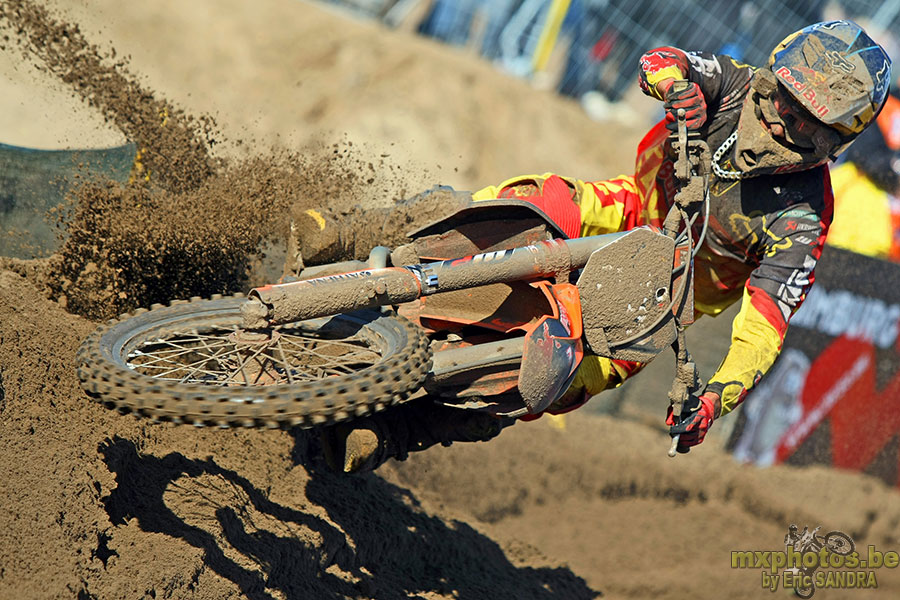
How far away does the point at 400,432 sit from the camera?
165 inches

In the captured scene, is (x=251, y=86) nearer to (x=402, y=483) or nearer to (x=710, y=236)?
(x=402, y=483)

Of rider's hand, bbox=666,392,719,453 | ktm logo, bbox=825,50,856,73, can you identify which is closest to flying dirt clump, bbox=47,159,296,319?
rider's hand, bbox=666,392,719,453

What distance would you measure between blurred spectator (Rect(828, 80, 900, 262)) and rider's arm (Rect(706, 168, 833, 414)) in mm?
6534

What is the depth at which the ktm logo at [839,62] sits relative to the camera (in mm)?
A: 3846

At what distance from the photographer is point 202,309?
3.82 meters

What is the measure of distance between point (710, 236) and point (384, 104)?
8.66 m

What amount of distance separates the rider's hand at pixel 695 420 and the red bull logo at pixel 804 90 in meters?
1.31

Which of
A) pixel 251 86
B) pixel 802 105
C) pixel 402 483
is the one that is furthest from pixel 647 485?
pixel 251 86

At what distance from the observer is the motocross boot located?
154 inches

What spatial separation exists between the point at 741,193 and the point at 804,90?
580mm

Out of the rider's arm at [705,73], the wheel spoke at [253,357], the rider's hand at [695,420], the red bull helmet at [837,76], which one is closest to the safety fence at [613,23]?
the rider's arm at [705,73]

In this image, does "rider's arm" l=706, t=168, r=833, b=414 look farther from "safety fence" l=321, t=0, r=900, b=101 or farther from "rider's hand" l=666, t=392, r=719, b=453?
"safety fence" l=321, t=0, r=900, b=101

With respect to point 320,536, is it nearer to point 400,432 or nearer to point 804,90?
point 400,432

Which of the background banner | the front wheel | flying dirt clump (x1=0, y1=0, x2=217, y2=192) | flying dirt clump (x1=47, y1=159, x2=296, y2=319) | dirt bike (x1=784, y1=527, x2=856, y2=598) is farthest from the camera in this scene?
the background banner
